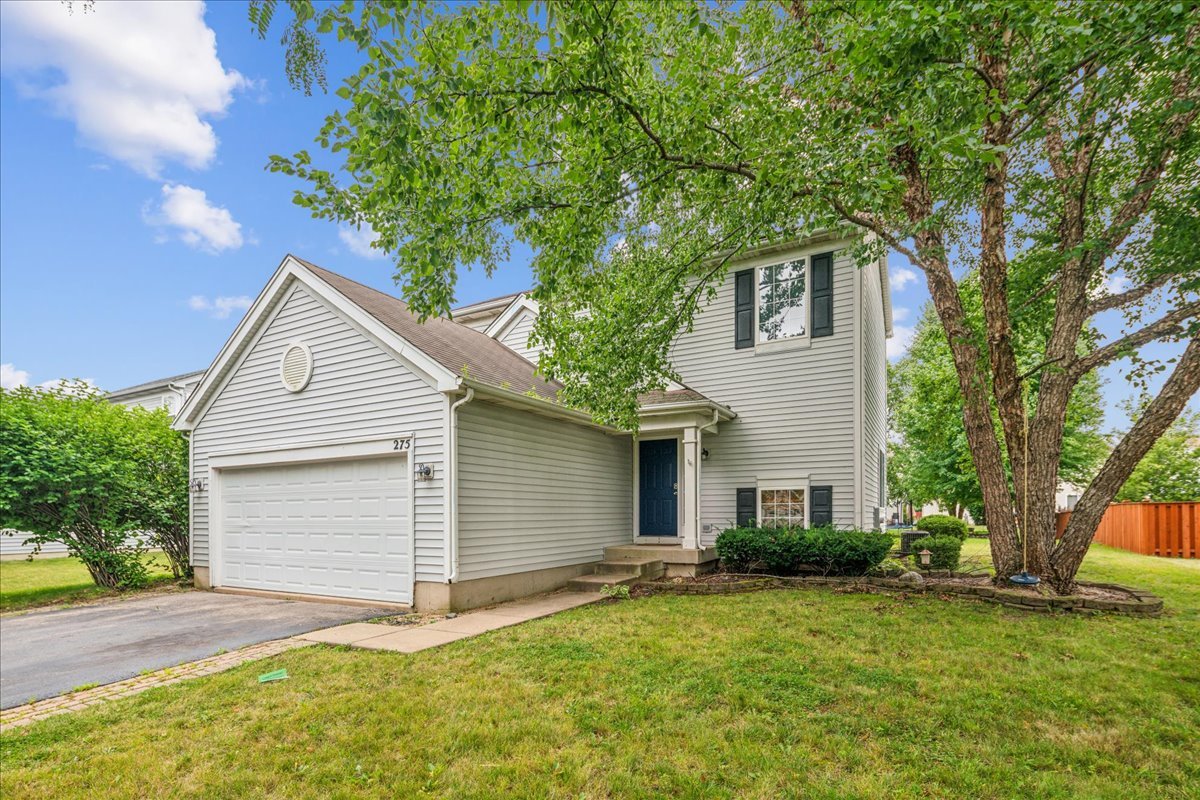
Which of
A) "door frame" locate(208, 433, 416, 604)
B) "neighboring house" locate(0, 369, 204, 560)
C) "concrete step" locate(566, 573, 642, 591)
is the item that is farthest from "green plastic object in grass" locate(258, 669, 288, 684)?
"neighboring house" locate(0, 369, 204, 560)

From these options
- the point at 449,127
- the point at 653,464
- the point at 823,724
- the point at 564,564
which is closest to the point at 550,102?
the point at 449,127

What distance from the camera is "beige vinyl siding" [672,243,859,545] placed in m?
10.7

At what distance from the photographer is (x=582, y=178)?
20.3 feet

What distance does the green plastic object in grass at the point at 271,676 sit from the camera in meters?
4.99

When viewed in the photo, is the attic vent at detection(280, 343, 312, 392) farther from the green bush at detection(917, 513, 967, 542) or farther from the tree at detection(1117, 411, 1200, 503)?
the tree at detection(1117, 411, 1200, 503)

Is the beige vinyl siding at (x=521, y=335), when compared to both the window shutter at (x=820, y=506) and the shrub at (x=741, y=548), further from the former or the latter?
the window shutter at (x=820, y=506)

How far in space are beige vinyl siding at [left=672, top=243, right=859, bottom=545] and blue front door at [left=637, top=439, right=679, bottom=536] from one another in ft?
2.02

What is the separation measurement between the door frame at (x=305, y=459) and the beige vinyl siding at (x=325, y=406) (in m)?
0.08

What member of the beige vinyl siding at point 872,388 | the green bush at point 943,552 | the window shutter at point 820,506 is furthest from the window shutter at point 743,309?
the green bush at point 943,552

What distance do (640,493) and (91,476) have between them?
32.4 ft

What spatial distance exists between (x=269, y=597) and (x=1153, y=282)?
13857mm

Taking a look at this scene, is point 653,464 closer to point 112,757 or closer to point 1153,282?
point 1153,282

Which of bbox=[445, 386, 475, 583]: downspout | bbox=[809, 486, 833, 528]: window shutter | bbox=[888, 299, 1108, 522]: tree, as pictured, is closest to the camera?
bbox=[445, 386, 475, 583]: downspout

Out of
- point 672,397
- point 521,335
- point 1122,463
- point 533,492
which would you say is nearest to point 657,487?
point 672,397
